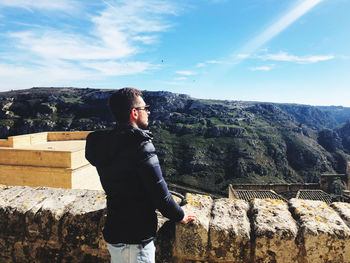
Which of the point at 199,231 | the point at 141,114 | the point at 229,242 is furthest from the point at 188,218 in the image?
the point at 141,114

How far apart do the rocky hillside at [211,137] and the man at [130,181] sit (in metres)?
71.2

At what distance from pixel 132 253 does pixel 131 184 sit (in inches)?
21.5

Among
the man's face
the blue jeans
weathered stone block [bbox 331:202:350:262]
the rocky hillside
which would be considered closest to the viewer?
the blue jeans

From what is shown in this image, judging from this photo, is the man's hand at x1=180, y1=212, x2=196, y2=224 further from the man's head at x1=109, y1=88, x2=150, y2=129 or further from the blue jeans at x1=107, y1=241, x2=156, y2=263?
the man's head at x1=109, y1=88, x2=150, y2=129

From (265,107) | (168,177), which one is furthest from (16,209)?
(265,107)

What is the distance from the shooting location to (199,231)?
7.66ft

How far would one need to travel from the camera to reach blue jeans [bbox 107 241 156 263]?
1.92 m

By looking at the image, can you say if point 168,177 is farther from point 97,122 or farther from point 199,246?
point 199,246

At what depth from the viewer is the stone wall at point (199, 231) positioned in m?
2.30

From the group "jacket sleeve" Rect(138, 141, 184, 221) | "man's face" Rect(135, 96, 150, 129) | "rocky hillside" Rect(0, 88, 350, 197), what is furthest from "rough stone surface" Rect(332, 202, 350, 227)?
"rocky hillside" Rect(0, 88, 350, 197)

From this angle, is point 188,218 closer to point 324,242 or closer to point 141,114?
point 141,114

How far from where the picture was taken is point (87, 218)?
2.77 metres

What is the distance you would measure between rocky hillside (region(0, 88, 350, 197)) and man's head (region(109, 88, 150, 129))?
71357 millimetres

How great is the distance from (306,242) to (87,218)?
2212mm
